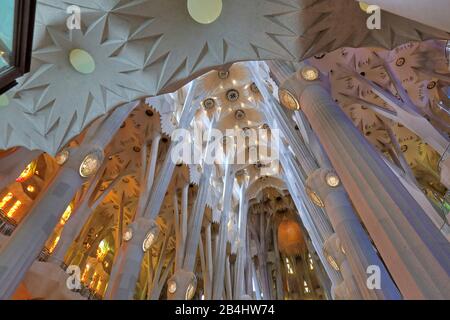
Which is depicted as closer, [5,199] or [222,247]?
[5,199]

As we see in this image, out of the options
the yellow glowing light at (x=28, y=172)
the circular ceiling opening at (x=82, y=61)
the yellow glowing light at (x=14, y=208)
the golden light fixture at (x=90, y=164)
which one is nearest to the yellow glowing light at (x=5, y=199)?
the yellow glowing light at (x=14, y=208)

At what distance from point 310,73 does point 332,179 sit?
9.28 ft

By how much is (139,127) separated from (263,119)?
29.9 ft

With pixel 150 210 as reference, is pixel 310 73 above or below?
above

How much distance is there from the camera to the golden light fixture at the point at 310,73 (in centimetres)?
729

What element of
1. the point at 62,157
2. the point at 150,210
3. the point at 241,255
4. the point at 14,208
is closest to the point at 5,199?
the point at 14,208

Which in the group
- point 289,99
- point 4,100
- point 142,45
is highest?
point 289,99

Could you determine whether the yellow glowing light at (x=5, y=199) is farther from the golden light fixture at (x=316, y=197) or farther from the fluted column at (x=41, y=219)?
the golden light fixture at (x=316, y=197)

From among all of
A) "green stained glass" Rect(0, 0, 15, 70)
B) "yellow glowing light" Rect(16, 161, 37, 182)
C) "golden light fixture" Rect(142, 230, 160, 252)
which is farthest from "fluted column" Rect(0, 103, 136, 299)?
"yellow glowing light" Rect(16, 161, 37, 182)

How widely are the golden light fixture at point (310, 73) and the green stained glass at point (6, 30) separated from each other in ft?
18.6

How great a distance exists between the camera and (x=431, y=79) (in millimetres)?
12398

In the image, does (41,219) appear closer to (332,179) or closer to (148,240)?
(148,240)

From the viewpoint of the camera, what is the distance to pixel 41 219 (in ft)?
21.5
